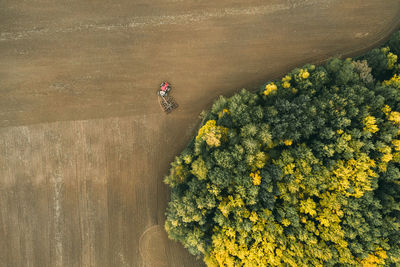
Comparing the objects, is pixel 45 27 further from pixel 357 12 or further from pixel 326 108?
pixel 357 12

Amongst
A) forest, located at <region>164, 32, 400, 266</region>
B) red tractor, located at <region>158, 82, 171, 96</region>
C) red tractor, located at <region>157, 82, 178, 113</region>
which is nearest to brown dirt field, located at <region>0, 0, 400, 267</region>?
red tractor, located at <region>157, 82, 178, 113</region>

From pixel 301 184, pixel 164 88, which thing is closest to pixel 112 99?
pixel 164 88

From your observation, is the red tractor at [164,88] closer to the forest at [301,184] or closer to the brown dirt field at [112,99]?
the brown dirt field at [112,99]

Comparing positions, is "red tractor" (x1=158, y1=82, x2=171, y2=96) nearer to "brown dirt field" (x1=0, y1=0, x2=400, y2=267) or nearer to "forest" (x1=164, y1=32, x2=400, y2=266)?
"brown dirt field" (x1=0, y1=0, x2=400, y2=267)

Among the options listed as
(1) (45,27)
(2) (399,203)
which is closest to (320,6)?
(2) (399,203)

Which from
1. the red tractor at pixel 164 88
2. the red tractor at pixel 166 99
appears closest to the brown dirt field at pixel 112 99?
the red tractor at pixel 166 99
